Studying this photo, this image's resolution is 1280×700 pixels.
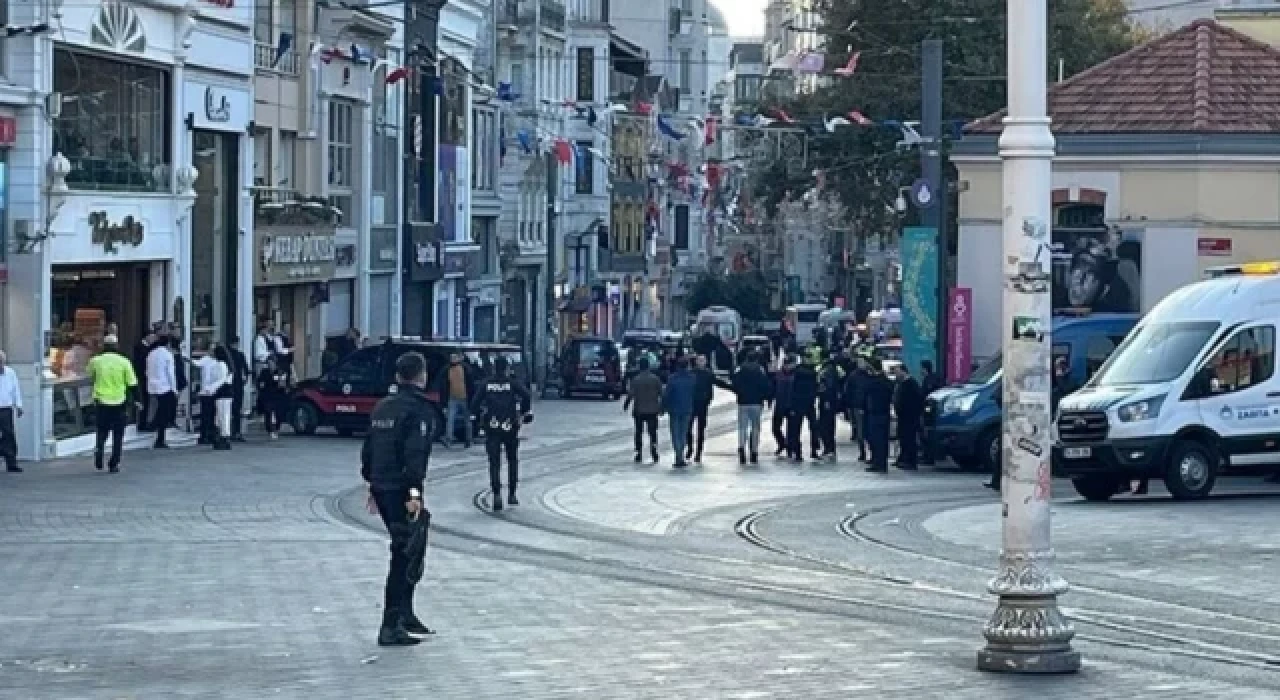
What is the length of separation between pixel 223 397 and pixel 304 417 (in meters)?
5.26

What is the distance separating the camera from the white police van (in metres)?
29.5

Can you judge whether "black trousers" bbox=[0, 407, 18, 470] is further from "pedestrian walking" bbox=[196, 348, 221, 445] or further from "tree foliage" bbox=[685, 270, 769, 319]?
"tree foliage" bbox=[685, 270, 769, 319]

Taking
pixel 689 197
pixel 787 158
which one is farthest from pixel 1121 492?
pixel 689 197

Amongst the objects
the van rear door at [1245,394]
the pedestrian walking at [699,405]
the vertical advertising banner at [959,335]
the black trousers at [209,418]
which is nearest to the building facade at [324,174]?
the black trousers at [209,418]

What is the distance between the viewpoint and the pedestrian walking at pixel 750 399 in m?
38.2

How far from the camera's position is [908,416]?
1486 inches

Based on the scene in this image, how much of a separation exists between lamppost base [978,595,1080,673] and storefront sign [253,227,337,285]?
3287cm

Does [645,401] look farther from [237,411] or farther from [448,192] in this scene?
[448,192]

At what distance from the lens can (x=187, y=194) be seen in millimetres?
40312

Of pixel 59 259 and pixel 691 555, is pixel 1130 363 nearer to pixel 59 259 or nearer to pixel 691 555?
pixel 691 555

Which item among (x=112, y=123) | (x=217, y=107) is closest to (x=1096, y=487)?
(x=112, y=123)

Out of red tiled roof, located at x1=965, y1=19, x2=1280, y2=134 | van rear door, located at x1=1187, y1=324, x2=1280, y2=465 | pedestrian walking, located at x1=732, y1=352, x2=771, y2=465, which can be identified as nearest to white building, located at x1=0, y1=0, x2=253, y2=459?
pedestrian walking, located at x1=732, y1=352, x2=771, y2=465

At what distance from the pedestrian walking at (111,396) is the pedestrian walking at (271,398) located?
30.1 ft

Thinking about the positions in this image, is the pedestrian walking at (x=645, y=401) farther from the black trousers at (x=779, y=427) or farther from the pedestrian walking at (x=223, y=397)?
the pedestrian walking at (x=223, y=397)
